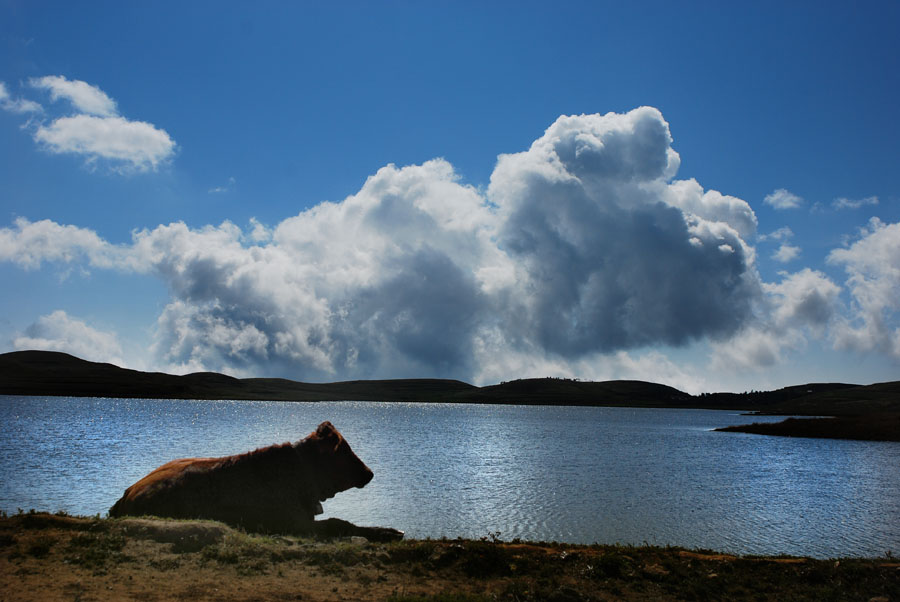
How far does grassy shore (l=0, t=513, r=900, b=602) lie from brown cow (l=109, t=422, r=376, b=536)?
2.06 m

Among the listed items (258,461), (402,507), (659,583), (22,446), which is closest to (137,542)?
(258,461)

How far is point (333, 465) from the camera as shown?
1989 centimetres

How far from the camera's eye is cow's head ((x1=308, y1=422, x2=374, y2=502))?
1981cm

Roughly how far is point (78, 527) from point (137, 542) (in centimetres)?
270

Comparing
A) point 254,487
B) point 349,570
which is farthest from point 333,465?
point 349,570

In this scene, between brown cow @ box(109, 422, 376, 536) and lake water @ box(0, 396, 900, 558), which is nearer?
brown cow @ box(109, 422, 376, 536)

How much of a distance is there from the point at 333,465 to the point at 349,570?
5.72 metres

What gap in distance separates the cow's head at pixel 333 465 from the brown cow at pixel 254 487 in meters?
0.03

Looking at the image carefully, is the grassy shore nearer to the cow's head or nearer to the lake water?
the cow's head

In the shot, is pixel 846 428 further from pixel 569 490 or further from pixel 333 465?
pixel 333 465

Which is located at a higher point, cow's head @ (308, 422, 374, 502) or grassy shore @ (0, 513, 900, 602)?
cow's head @ (308, 422, 374, 502)

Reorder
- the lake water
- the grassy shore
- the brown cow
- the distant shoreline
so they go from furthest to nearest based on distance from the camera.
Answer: the distant shoreline, the lake water, the brown cow, the grassy shore

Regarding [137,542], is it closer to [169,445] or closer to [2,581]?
[2,581]

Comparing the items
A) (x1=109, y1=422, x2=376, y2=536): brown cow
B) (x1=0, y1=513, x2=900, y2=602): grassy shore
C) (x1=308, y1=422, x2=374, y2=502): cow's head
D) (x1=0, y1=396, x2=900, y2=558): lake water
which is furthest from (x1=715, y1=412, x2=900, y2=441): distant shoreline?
(x1=109, y1=422, x2=376, y2=536): brown cow
